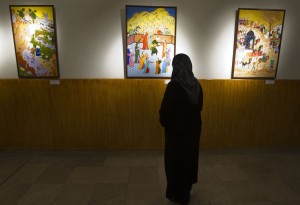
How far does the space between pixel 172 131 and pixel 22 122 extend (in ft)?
8.16

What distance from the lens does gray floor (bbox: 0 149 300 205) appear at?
91.2 inches

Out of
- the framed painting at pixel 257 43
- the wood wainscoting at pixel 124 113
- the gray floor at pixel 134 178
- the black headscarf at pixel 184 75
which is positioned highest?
the framed painting at pixel 257 43

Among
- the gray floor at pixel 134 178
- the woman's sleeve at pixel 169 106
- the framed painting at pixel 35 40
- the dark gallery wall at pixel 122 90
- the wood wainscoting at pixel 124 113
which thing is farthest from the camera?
the wood wainscoting at pixel 124 113

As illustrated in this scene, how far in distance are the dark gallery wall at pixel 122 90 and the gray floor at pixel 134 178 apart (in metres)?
0.20

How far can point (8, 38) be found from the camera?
3008 millimetres

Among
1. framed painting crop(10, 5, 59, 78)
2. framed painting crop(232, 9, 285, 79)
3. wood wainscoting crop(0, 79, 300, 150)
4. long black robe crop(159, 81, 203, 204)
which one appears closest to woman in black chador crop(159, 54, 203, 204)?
long black robe crop(159, 81, 203, 204)

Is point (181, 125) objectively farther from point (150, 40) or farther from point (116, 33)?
point (116, 33)

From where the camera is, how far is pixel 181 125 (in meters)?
2.02

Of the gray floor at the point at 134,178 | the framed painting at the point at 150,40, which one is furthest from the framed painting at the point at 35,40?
the gray floor at the point at 134,178

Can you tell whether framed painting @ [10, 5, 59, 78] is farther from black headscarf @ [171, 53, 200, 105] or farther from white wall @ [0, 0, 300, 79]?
black headscarf @ [171, 53, 200, 105]

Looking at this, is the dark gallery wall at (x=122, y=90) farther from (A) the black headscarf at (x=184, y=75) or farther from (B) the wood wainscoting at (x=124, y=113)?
(A) the black headscarf at (x=184, y=75)

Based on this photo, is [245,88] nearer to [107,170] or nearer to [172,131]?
[172,131]

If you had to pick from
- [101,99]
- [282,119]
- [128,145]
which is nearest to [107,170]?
[128,145]

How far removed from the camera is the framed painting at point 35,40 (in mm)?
2896
